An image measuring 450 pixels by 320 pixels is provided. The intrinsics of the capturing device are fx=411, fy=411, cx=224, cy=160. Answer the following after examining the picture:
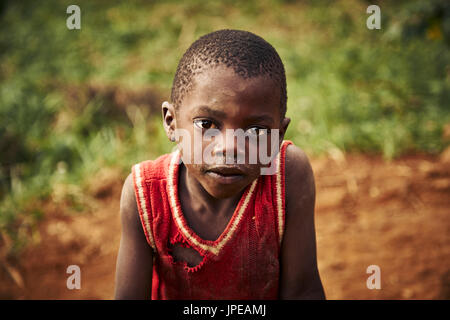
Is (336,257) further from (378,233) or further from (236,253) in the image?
(236,253)

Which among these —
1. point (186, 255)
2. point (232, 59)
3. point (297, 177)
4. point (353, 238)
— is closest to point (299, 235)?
point (297, 177)

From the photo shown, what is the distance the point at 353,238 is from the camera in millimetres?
2980

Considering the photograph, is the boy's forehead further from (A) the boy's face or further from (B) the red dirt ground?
(B) the red dirt ground

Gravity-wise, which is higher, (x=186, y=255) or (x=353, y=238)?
(x=186, y=255)

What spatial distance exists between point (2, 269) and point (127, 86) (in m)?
2.88

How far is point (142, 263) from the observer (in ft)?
5.49

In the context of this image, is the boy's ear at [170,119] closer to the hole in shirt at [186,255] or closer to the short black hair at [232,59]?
the short black hair at [232,59]

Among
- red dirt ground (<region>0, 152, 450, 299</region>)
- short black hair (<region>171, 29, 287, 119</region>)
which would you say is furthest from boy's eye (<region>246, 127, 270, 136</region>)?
red dirt ground (<region>0, 152, 450, 299</region>)

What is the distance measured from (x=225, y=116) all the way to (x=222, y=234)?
1.77 feet

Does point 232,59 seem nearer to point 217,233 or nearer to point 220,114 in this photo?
point 220,114

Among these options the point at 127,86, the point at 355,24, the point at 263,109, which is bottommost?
the point at 263,109

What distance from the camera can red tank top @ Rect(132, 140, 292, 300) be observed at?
5.36ft

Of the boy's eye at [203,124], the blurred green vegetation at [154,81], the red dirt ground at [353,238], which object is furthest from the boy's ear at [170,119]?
the blurred green vegetation at [154,81]
